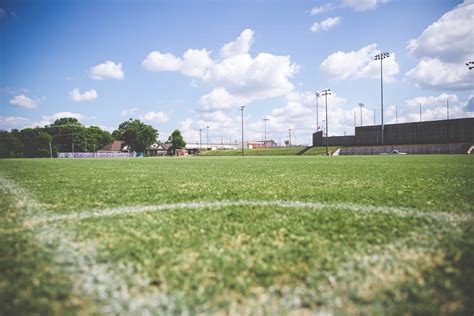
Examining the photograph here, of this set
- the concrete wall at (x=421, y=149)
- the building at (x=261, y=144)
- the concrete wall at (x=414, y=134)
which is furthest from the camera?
the building at (x=261, y=144)

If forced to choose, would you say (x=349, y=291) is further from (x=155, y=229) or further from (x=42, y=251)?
(x=42, y=251)

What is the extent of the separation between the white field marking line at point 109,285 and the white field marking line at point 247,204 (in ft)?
3.57

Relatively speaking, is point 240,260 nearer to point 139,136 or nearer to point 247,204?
point 247,204

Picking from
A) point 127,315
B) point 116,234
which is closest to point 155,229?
point 116,234

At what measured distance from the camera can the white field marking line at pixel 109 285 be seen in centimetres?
161

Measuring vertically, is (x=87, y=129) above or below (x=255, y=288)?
above

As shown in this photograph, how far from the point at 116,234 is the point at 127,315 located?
1.43 meters

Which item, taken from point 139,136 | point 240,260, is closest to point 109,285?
point 240,260

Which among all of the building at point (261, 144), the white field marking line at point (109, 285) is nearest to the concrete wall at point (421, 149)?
the white field marking line at point (109, 285)

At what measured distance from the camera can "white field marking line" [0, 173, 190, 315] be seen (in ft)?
5.29

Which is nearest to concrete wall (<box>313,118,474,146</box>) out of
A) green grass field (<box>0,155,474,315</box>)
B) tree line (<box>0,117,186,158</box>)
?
tree line (<box>0,117,186,158</box>)

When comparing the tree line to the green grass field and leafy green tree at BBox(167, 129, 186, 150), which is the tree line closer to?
leafy green tree at BBox(167, 129, 186, 150)

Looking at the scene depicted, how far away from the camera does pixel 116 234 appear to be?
A: 2850mm

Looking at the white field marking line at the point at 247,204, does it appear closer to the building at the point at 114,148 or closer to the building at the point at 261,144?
the building at the point at 114,148
